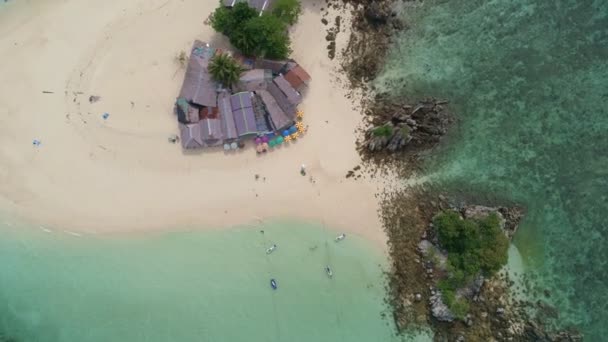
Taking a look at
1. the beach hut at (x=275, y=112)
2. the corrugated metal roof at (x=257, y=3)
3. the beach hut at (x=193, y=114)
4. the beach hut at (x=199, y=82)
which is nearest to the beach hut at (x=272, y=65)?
the beach hut at (x=275, y=112)

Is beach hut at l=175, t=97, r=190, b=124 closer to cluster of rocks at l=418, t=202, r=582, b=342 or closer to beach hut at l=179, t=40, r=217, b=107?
beach hut at l=179, t=40, r=217, b=107

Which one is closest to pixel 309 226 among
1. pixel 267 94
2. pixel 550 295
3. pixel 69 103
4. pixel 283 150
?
pixel 283 150

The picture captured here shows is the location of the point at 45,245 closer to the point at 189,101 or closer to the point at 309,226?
the point at 189,101

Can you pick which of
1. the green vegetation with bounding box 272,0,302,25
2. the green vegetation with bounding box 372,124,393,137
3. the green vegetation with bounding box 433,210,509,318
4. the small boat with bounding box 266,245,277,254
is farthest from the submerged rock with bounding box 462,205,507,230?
the green vegetation with bounding box 272,0,302,25

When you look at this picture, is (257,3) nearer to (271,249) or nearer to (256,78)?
(256,78)

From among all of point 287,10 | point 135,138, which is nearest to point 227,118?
point 135,138

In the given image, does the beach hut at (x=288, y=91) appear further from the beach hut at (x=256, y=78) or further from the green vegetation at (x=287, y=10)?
the green vegetation at (x=287, y=10)
